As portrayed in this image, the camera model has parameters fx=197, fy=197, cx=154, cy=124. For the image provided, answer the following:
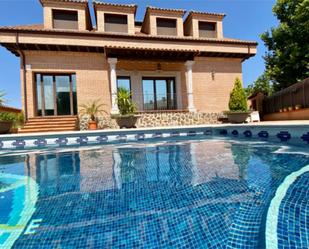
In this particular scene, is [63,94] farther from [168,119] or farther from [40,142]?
[168,119]

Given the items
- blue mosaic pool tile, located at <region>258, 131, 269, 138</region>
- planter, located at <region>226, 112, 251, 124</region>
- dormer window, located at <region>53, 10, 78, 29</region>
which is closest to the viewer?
blue mosaic pool tile, located at <region>258, 131, 269, 138</region>

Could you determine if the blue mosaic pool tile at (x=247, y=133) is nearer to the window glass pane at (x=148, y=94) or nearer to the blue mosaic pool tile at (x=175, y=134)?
the blue mosaic pool tile at (x=175, y=134)

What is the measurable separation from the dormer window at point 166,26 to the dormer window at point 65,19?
5.15 m

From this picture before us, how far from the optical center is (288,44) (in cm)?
1279

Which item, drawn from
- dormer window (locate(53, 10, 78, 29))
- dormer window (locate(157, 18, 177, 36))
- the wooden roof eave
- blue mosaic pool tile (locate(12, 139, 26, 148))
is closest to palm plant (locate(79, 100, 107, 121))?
blue mosaic pool tile (locate(12, 139, 26, 148))

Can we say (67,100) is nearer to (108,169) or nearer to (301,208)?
(108,169)

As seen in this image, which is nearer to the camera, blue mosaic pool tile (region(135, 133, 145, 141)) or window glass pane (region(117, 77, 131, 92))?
blue mosaic pool tile (region(135, 133, 145, 141))

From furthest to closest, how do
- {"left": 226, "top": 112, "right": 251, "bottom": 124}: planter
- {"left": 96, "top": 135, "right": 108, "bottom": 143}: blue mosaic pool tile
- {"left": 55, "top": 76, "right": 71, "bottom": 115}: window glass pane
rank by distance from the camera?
{"left": 55, "top": 76, "right": 71, "bottom": 115}: window glass pane, {"left": 226, "top": 112, "right": 251, "bottom": 124}: planter, {"left": 96, "top": 135, "right": 108, "bottom": 143}: blue mosaic pool tile

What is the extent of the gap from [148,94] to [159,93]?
0.79 m

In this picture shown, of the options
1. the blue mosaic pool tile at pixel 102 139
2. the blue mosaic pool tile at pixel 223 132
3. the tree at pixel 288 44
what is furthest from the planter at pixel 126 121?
the tree at pixel 288 44

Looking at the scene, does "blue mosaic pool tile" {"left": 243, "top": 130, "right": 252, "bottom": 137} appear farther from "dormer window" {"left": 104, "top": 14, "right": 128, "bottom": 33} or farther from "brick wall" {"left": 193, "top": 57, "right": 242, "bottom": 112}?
"dormer window" {"left": 104, "top": 14, "right": 128, "bottom": 33}

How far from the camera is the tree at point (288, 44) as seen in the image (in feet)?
39.3

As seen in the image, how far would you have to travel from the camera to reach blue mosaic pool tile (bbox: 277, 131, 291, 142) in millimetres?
5787

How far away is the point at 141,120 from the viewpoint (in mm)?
10250
